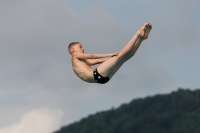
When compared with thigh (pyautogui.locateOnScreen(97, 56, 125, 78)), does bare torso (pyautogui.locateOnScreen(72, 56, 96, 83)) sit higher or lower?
higher

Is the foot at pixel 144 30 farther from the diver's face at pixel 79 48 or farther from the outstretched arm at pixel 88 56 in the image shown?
the diver's face at pixel 79 48

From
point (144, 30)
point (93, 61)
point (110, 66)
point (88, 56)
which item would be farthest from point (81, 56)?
point (144, 30)

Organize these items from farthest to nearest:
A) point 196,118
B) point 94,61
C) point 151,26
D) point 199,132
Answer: point 196,118, point 199,132, point 94,61, point 151,26

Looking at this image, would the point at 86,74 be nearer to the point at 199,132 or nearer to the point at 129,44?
the point at 129,44

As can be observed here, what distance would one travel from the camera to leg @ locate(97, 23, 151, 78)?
92.3 feet

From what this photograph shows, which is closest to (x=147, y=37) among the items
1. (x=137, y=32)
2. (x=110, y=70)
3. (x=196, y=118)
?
(x=137, y=32)

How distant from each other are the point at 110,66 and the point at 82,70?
54.8 inches

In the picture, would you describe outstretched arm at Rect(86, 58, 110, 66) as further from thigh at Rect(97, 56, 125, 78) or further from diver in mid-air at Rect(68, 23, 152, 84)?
thigh at Rect(97, 56, 125, 78)

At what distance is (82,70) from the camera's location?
29328 millimetres

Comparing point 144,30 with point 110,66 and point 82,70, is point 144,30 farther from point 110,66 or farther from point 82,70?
point 82,70

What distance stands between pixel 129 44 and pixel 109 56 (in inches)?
41.8

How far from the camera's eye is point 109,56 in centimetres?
2869

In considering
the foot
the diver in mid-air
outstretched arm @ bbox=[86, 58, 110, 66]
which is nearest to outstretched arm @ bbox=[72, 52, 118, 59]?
the diver in mid-air

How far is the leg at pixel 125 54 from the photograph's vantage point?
28131mm
